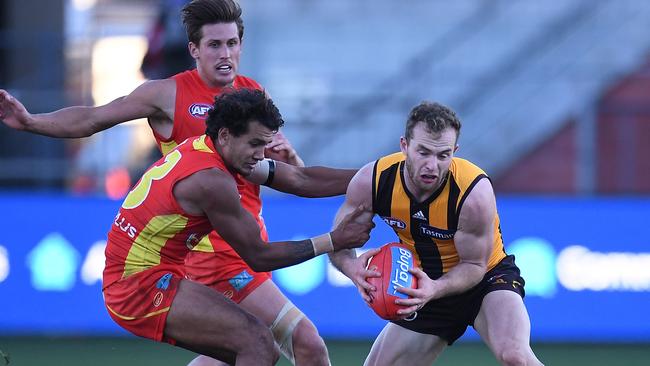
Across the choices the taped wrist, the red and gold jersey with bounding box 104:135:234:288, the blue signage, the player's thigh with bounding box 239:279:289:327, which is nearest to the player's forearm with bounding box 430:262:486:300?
the taped wrist

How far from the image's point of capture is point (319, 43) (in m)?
15.1

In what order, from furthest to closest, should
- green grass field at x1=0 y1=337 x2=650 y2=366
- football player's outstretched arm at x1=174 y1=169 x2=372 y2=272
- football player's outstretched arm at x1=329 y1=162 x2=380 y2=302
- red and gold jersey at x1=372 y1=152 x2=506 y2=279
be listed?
green grass field at x1=0 y1=337 x2=650 y2=366
red and gold jersey at x1=372 y1=152 x2=506 y2=279
football player's outstretched arm at x1=329 y1=162 x2=380 y2=302
football player's outstretched arm at x1=174 y1=169 x2=372 y2=272

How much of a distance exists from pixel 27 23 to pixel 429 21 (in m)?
4.99

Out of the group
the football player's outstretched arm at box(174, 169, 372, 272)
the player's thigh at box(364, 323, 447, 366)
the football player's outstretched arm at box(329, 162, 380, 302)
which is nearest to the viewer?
the football player's outstretched arm at box(174, 169, 372, 272)

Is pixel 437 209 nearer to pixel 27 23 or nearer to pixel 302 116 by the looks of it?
pixel 302 116

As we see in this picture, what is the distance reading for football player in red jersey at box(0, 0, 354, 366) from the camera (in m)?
7.14

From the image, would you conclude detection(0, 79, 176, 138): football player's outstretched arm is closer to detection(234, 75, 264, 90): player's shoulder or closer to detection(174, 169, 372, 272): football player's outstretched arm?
detection(234, 75, 264, 90): player's shoulder

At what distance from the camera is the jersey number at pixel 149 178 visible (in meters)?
6.35

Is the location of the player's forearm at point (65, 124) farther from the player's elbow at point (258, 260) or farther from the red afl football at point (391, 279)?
the red afl football at point (391, 279)

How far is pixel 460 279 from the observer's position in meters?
6.62

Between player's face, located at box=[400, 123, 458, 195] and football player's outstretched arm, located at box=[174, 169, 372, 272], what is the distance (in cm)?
38

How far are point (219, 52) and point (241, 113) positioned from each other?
1038 mm

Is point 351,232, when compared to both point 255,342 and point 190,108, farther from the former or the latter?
point 190,108

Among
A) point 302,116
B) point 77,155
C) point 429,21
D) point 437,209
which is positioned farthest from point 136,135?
point 437,209
